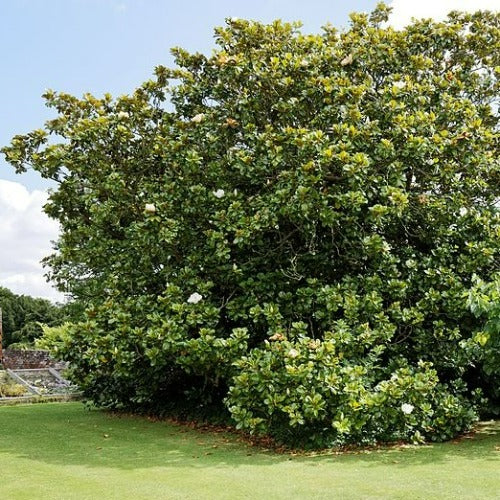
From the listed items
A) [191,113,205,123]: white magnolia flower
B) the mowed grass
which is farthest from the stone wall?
[191,113,205,123]: white magnolia flower

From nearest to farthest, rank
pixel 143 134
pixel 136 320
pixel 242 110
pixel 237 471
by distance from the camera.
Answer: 1. pixel 237 471
2. pixel 136 320
3. pixel 242 110
4. pixel 143 134

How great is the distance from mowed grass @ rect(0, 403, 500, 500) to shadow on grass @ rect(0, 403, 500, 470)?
12mm

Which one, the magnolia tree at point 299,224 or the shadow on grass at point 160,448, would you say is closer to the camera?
the shadow on grass at point 160,448

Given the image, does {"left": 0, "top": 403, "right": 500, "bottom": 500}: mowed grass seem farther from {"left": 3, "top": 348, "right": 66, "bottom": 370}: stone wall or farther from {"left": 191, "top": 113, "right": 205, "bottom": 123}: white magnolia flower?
{"left": 3, "top": 348, "right": 66, "bottom": 370}: stone wall

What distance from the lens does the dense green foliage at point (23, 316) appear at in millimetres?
31109

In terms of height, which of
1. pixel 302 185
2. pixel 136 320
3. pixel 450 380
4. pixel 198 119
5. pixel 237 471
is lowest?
pixel 237 471

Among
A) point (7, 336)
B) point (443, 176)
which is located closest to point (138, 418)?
point (443, 176)

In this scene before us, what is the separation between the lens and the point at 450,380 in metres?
9.04

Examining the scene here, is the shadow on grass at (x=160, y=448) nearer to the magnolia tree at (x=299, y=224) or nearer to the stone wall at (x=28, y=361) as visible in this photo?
the magnolia tree at (x=299, y=224)

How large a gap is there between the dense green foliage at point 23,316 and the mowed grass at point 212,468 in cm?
2313

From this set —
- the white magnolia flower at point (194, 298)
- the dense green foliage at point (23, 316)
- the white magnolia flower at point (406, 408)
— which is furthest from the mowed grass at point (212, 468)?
the dense green foliage at point (23, 316)

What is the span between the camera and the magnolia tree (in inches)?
302

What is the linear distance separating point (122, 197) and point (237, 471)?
207 inches

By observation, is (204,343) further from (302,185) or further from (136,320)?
(302,185)
